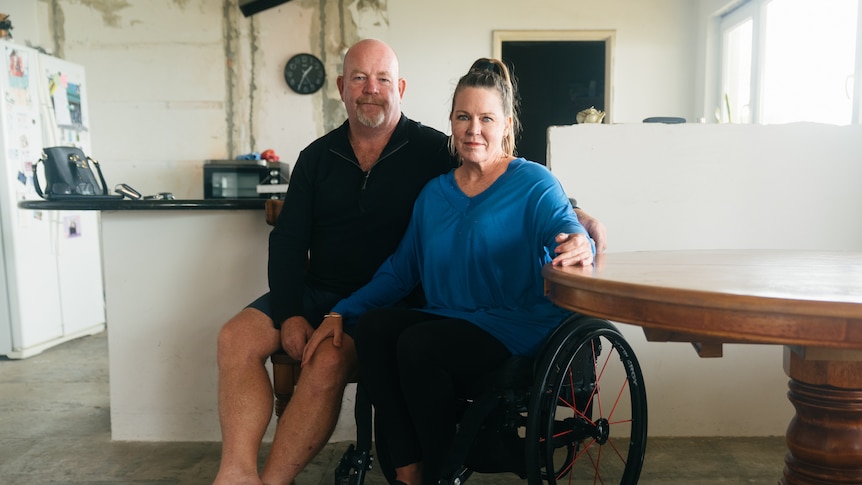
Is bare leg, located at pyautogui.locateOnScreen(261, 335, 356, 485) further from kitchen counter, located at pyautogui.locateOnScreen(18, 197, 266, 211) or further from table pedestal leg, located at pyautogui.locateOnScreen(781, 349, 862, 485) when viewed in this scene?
table pedestal leg, located at pyautogui.locateOnScreen(781, 349, 862, 485)

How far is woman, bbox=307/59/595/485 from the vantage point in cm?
155

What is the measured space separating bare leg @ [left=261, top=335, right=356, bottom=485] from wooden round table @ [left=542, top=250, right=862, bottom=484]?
67cm

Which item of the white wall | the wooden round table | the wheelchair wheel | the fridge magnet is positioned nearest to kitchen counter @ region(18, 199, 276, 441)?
the white wall

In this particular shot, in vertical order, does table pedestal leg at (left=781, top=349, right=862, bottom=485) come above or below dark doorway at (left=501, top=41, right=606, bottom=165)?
below

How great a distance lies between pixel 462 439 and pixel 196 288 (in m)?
1.37

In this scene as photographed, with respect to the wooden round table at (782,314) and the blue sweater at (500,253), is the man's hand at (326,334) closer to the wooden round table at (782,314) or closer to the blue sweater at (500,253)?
the blue sweater at (500,253)

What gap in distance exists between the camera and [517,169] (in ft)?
5.74

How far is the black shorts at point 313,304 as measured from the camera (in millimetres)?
1972

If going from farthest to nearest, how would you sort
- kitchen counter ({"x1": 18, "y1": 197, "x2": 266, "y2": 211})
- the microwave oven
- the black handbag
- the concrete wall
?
the concrete wall < the microwave oven < the black handbag < kitchen counter ({"x1": 18, "y1": 197, "x2": 266, "y2": 211})

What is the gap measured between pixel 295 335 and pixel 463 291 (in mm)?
481

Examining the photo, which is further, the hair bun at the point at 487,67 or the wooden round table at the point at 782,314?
the hair bun at the point at 487,67

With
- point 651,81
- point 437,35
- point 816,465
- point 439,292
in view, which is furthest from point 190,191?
point 816,465

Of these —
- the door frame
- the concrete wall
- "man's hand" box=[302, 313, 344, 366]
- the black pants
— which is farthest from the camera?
the door frame

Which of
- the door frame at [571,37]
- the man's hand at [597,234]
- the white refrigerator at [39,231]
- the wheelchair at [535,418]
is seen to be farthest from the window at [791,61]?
the white refrigerator at [39,231]
